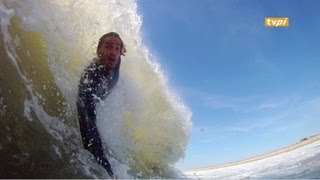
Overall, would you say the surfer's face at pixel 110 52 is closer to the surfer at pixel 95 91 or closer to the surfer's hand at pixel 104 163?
the surfer at pixel 95 91

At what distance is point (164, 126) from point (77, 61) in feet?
12.4

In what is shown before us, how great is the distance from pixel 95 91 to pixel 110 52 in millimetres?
682

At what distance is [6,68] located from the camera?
5.34 meters

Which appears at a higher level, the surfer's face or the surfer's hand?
the surfer's face

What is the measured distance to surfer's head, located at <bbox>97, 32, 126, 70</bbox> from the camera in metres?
5.50

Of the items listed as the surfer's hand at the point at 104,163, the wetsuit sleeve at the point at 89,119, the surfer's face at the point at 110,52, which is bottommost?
the surfer's hand at the point at 104,163

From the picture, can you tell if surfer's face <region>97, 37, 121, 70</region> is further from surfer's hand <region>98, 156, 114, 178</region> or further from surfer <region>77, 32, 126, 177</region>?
surfer's hand <region>98, 156, 114, 178</region>

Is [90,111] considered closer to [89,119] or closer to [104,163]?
[89,119]

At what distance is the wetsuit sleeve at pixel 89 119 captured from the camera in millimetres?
5062

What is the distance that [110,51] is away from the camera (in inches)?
217

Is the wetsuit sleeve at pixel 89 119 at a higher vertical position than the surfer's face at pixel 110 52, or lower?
lower

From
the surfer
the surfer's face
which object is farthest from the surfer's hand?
the surfer's face

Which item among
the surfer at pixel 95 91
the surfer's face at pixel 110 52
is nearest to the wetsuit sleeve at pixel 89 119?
the surfer at pixel 95 91

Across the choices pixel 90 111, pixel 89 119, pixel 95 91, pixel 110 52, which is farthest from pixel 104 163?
pixel 110 52
